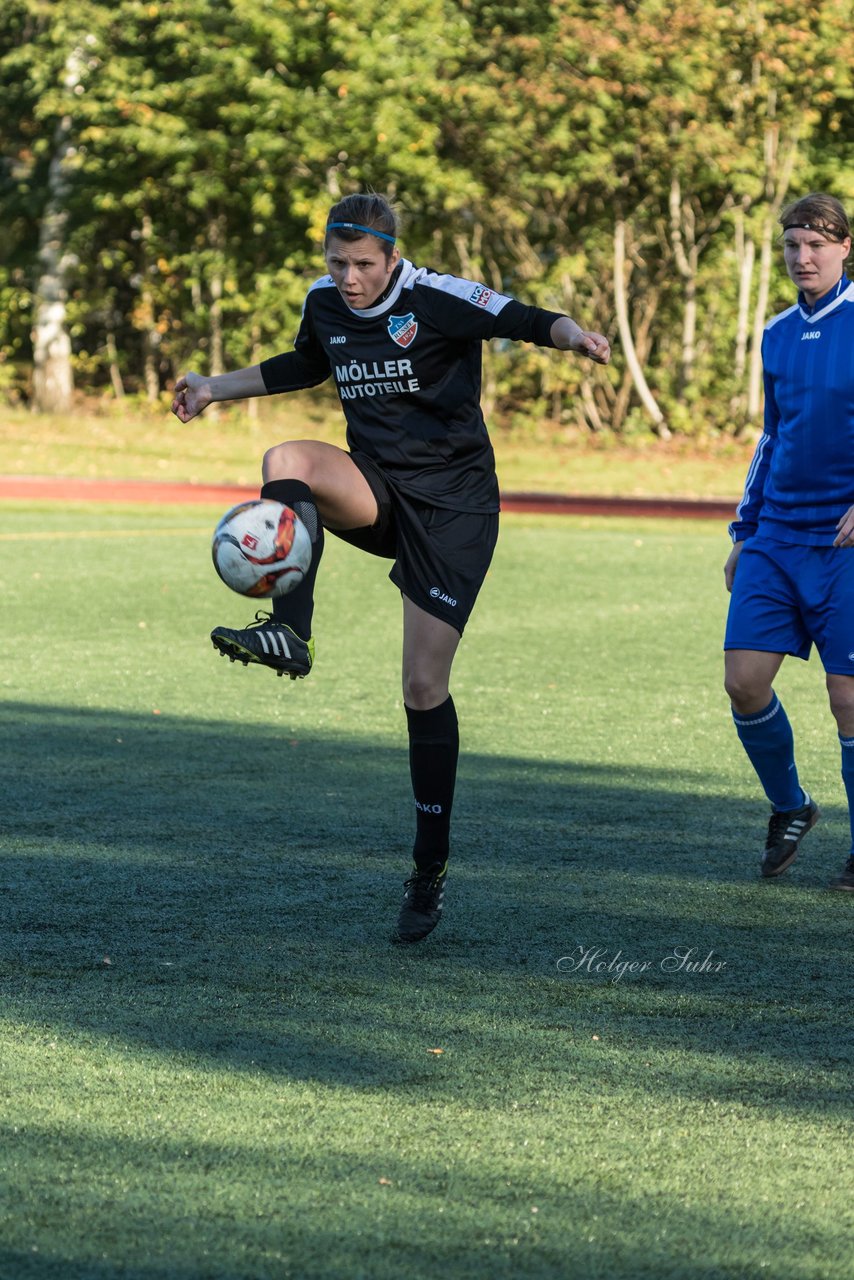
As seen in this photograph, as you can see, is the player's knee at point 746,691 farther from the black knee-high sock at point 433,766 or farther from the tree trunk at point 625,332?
the tree trunk at point 625,332

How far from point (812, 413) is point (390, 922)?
1960 mm

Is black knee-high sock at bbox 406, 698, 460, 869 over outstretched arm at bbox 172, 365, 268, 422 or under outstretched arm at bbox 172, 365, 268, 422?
under

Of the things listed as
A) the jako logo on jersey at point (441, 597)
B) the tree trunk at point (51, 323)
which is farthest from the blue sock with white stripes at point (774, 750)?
the tree trunk at point (51, 323)

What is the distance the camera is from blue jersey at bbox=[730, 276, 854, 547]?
17.4 feet

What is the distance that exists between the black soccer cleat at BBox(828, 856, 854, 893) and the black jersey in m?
1.65

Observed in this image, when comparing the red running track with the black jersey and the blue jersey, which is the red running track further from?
the black jersey

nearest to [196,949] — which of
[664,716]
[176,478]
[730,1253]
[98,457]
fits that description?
[730,1253]

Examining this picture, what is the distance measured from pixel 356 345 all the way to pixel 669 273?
1082 inches

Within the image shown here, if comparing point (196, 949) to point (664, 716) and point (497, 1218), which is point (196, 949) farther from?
point (664, 716)

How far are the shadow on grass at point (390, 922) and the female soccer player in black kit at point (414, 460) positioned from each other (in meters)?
0.46

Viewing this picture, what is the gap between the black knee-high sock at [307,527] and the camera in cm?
472

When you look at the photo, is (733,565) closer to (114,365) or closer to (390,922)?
(390,922)

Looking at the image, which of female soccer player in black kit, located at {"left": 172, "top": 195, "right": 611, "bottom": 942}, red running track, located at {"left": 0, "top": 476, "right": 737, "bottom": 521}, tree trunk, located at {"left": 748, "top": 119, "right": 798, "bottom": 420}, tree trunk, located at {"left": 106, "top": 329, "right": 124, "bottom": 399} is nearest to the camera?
female soccer player in black kit, located at {"left": 172, "top": 195, "right": 611, "bottom": 942}

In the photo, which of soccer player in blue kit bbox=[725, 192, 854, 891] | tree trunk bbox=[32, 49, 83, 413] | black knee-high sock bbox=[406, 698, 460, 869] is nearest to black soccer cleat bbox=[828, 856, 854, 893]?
soccer player in blue kit bbox=[725, 192, 854, 891]
